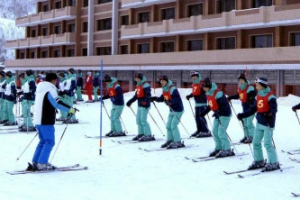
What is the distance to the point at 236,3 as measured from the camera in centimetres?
3347

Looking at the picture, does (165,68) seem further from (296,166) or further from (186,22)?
(296,166)

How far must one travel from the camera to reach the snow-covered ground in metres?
7.53

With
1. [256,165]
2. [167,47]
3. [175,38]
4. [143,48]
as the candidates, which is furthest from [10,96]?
[143,48]

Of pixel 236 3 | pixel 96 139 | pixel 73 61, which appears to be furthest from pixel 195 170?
pixel 73 61

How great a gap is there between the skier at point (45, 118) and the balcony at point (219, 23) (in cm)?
2232

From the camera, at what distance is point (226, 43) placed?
34594 millimetres

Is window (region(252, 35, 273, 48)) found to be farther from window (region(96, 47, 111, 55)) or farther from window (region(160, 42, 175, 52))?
window (region(96, 47, 111, 55))

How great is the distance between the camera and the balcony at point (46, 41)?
4888cm

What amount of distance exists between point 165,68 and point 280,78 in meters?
10.0

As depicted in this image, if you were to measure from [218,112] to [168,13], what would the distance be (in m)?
29.6

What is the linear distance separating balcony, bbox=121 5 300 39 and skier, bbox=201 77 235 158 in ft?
62.9

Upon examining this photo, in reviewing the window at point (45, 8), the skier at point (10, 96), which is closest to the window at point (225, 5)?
the skier at point (10, 96)

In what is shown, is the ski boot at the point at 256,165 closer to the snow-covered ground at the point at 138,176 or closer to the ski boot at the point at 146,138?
the snow-covered ground at the point at 138,176

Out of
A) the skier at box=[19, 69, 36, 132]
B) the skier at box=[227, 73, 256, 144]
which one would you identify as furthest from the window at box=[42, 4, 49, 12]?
the skier at box=[227, 73, 256, 144]
